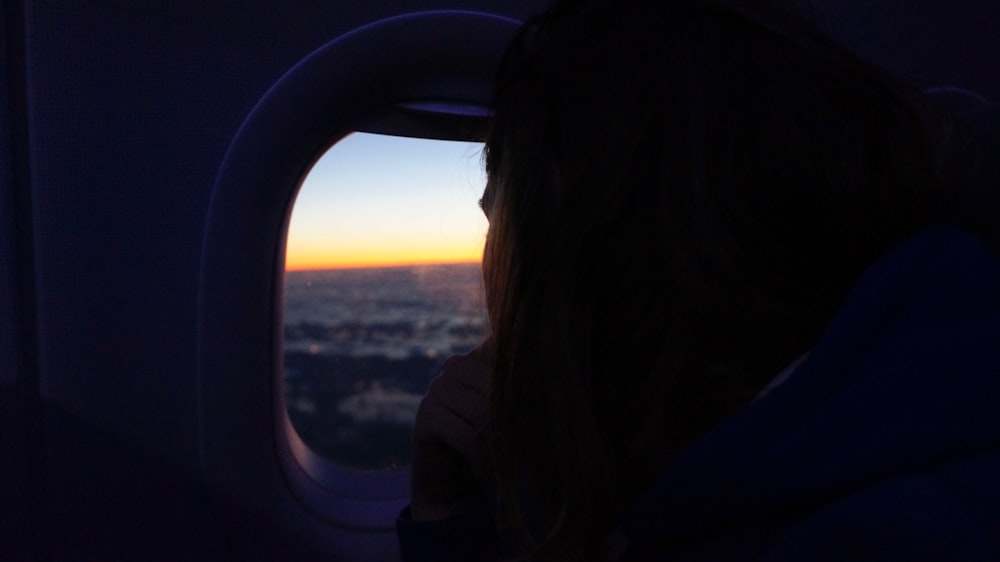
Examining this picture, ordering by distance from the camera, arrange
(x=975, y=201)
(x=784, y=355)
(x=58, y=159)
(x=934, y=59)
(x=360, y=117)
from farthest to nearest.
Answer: (x=934, y=59), (x=360, y=117), (x=58, y=159), (x=975, y=201), (x=784, y=355)

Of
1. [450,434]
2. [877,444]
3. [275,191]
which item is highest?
[275,191]

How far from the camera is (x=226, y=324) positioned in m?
1.17

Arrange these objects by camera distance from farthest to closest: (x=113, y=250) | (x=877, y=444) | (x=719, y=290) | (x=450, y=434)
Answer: (x=113, y=250) → (x=450, y=434) → (x=719, y=290) → (x=877, y=444)

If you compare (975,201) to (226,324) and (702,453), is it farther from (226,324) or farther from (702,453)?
(226,324)

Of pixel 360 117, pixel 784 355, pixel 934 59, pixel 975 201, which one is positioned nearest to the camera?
pixel 784 355

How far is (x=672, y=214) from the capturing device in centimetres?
71

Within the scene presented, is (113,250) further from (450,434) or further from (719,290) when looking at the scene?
(719,290)

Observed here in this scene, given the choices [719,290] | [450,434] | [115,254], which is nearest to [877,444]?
[719,290]

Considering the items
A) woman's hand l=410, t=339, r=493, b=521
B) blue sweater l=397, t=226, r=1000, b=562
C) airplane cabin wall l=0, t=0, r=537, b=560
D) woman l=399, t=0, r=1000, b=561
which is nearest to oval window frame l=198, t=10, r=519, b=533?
airplane cabin wall l=0, t=0, r=537, b=560

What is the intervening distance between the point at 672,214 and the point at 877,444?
0.91 ft

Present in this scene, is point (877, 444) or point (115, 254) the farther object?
point (115, 254)

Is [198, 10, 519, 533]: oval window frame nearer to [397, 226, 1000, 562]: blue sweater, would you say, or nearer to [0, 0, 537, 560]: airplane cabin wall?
[0, 0, 537, 560]: airplane cabin wall

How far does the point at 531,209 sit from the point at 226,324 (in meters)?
0.64

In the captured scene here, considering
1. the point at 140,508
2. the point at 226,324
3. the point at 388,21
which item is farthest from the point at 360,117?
the point at 140,508
